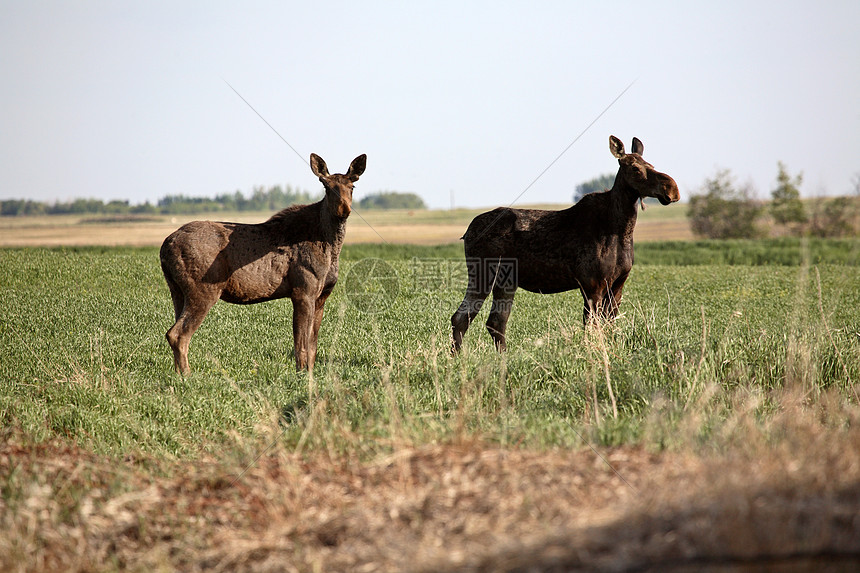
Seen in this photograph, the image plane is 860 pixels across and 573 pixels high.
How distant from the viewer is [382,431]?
4.99 m

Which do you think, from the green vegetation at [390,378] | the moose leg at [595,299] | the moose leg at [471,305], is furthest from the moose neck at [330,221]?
the moose leg at [595,299]

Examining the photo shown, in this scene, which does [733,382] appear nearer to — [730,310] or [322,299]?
[322,299]

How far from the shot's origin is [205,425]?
6746mm

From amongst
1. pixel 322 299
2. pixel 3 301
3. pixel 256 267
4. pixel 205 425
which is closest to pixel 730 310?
pixel 322 299

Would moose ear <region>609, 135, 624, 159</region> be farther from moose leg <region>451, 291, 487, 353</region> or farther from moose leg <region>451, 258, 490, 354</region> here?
moose leg <region>451, 291, 487, 353</region>

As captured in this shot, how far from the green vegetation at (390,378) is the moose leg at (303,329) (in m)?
0.26

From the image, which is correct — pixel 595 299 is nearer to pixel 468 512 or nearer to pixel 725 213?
pixel 468 512

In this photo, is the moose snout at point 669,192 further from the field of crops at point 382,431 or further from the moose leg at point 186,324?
the moose leg at point 186,324

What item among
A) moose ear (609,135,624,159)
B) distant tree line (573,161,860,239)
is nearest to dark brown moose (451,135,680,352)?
moose ear (609,135,624,159)

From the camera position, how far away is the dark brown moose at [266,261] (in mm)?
8430

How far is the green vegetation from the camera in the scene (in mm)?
5621

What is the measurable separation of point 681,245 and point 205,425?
32.6m

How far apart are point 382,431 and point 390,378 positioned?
2.62 m

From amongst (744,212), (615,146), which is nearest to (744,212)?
(744,212)
